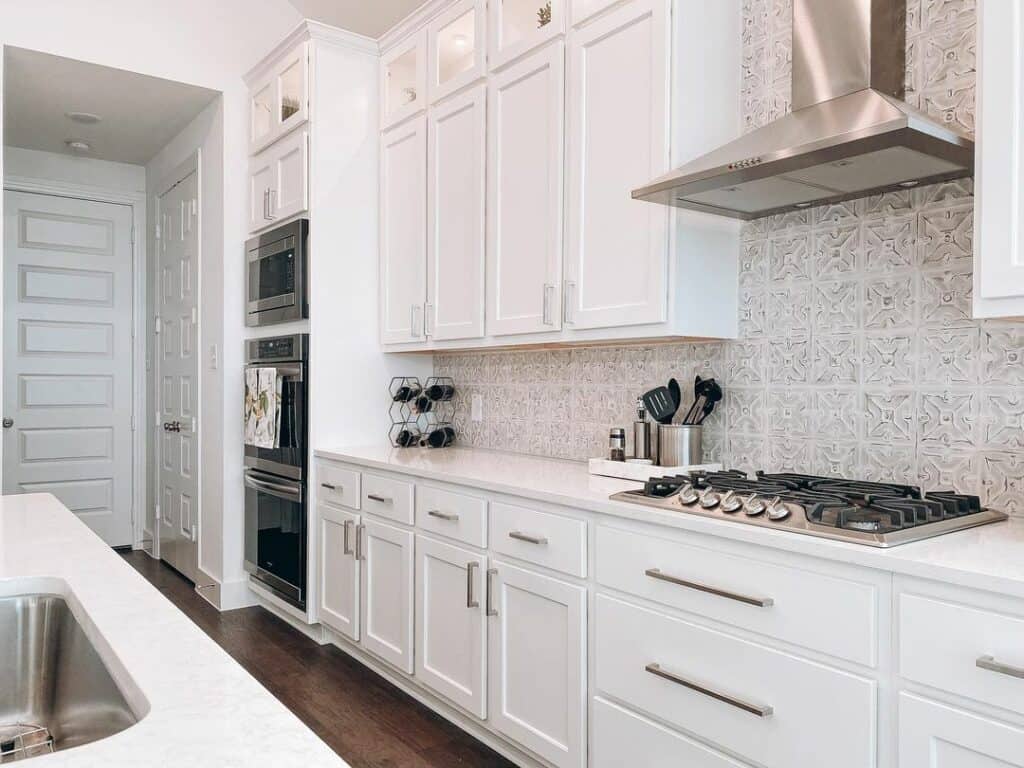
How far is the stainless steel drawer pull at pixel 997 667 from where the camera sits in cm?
123

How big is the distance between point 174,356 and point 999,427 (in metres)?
4.36

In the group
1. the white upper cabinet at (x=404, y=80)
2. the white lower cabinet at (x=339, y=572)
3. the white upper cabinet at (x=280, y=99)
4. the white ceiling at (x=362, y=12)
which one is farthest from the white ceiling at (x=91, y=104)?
the white lower cabinet at (x=339, y=572)

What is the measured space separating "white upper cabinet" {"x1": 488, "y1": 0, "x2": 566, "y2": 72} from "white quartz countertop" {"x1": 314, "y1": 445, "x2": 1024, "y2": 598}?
56.5 inches

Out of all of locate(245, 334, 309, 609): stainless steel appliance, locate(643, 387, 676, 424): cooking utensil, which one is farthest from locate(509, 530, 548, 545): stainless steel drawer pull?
locate(245, 334, 309, 609): stainless steel appliance

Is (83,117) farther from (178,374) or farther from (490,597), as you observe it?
(490,597)

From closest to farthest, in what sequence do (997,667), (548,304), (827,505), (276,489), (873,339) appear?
(997,667) < (827,505) < (873,339) < (548,304) < (276,489)

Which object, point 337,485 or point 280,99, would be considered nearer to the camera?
point 337,485

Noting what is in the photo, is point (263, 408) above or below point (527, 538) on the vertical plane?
above

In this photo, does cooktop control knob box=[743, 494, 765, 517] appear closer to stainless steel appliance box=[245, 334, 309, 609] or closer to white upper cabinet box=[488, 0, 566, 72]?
white upper cabinet box=[488, 0, 566, 72]

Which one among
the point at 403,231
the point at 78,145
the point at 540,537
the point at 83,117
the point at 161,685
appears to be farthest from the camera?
the point at 78,145

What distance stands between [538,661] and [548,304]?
1.12 m

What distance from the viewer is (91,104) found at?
4281 mm

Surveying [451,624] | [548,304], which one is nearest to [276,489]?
[451,624]

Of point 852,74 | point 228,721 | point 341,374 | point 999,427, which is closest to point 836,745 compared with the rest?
point 999,427
